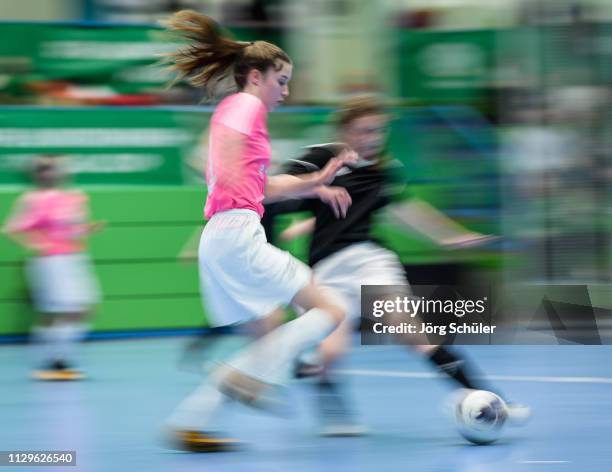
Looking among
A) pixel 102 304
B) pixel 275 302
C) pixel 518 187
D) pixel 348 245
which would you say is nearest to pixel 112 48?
pixel 102 304

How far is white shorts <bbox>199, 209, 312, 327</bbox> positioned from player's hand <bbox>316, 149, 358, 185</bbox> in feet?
1.09

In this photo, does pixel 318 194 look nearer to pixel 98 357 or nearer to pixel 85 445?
pixel 85 445

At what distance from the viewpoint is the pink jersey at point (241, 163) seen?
572 cm

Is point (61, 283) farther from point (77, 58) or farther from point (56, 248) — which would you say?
point (77, 58)

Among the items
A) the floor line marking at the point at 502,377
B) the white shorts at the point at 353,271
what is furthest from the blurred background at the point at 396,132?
the white shorts at the point at 353,271

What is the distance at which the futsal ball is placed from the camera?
5957mm

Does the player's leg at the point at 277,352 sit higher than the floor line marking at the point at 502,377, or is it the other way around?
the player's leg at the point at 277,352

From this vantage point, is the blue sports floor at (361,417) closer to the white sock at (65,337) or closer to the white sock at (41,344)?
the white sock at (41,344)

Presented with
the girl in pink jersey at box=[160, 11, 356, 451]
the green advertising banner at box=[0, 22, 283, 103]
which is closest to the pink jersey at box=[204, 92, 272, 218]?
the girl in pink jersey at box=[160, 11, 356, 451]

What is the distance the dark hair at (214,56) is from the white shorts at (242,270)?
65 centimetres

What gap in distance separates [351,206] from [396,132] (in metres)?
5.38

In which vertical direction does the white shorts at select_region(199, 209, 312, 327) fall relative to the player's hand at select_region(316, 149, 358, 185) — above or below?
below

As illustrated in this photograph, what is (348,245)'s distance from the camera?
6664 millimetres

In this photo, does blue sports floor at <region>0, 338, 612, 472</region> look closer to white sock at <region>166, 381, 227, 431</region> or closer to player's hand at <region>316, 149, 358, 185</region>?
white sock at <region>166, 381, 227, 431</region>
